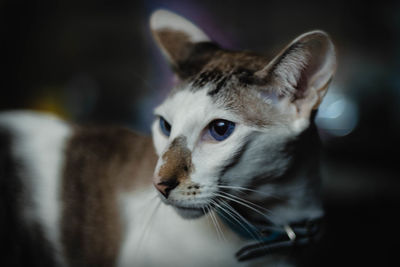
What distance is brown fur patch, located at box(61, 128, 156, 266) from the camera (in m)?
0.51

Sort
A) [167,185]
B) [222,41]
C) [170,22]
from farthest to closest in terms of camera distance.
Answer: [222,41]
[170,22]
[167,185]

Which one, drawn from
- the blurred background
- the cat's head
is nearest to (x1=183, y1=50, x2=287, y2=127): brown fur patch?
the cat's head

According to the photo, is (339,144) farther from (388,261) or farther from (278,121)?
(278,121)

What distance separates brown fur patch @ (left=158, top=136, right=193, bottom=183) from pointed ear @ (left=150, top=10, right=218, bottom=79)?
149mm

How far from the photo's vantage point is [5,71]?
78 centimetres

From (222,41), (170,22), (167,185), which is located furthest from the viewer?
(222,41)

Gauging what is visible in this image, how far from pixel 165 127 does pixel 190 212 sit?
122 mm

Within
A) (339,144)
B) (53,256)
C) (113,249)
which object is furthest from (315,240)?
(339,144)

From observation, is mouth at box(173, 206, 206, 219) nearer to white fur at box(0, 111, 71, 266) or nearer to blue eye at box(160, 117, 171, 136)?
blue eye at box(160, 117, 171, 136)

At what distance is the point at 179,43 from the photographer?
0.52 m

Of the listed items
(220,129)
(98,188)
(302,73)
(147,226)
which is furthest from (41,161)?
(302,73)

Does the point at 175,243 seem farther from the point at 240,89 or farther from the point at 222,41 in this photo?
the point at 222,41

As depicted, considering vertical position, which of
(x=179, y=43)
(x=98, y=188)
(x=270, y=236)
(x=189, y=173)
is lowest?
(x=270, y=236)

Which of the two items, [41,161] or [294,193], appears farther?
[41,161]
